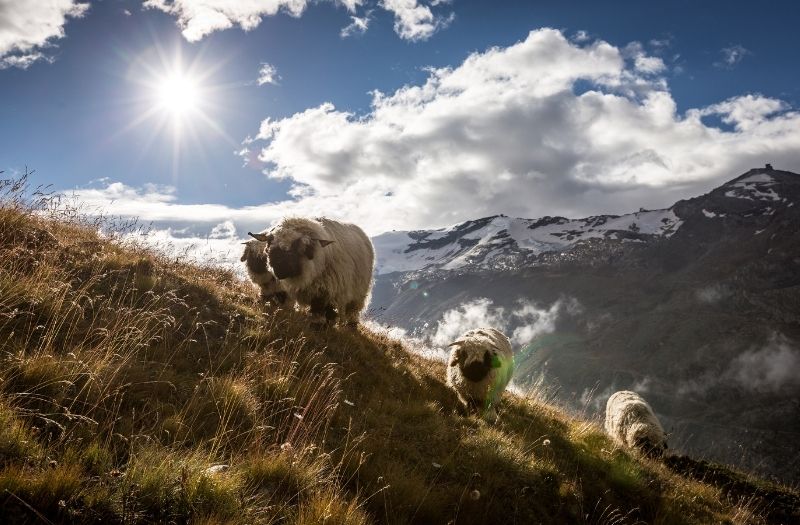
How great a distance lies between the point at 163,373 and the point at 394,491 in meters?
3.15

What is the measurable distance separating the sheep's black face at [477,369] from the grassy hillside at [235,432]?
2.42 ft

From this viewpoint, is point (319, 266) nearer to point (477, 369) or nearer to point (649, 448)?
point (477, 369)

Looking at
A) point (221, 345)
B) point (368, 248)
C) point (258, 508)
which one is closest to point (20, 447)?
point (258, 508)

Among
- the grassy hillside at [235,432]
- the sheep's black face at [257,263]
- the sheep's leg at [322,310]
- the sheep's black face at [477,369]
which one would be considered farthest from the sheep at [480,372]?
the sheep's black face at [257,263]

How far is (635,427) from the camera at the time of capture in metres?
13.2

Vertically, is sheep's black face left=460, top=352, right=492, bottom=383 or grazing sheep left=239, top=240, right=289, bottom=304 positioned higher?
grazing sheep left=239, top=240, right=289, bottom=304

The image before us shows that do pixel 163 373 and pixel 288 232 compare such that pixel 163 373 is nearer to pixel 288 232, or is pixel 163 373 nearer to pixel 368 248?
pixel 288 232

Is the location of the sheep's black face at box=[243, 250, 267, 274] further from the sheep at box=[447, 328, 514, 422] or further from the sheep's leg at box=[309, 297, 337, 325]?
the sheep at box=[447, 328, 514, 422]

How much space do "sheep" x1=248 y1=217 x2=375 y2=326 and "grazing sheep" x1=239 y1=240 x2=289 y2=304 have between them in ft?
2.77

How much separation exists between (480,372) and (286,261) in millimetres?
5387

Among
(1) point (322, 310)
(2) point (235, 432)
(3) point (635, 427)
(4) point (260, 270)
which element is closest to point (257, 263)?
(4) point (260, 270)

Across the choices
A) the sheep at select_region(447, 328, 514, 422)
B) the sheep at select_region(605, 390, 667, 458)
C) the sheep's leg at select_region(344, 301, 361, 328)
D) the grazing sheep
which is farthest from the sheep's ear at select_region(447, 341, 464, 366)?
the grazing sheep

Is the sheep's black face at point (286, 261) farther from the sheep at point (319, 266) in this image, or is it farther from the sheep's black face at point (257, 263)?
the sheep's black face at point (257, 263)

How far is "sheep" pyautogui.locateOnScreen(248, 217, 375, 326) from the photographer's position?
11195mm
